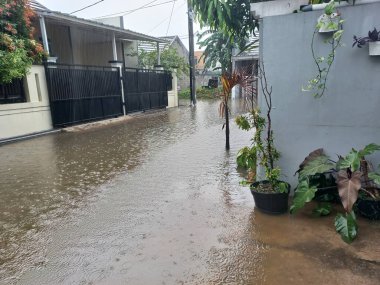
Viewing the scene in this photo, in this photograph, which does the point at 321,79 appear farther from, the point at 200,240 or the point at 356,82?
the point at 200,240

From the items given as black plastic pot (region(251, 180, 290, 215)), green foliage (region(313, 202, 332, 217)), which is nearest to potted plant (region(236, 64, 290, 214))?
black plastic pot (region(251, 180, 290, 215))

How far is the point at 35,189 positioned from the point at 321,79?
14.0 feet

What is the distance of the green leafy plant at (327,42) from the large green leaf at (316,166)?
2.41 ft

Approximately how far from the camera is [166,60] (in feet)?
60.4

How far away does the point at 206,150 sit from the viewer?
6617mm

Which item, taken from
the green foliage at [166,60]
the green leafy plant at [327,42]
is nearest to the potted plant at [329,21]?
the green leafy plant at [327,42]

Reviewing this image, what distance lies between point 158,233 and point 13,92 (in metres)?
7.31

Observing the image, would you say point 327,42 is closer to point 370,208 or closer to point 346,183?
point 346,183

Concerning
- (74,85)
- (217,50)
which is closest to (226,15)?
(74,85)

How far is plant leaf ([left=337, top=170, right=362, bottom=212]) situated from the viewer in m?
2.71

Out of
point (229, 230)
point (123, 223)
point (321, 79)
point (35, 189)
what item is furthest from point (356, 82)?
point (35, 189)

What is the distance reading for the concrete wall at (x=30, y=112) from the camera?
7.99 metres

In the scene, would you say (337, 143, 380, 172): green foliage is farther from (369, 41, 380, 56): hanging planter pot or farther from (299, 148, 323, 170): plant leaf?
(369, 41, 380, 56): hanging planter pot

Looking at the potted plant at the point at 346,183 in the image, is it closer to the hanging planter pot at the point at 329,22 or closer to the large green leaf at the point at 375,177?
the large green leaf at the point at 375,177
